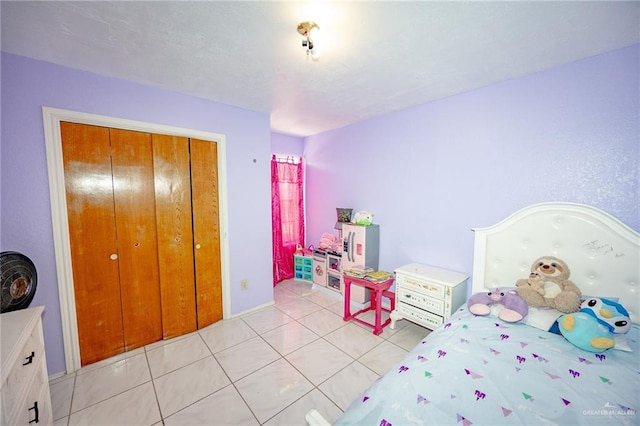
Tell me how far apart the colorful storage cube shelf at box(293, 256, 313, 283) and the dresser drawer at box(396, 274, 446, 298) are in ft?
5.85

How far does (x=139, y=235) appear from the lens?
2318 millimetres

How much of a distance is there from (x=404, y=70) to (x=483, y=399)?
2142 millimetres

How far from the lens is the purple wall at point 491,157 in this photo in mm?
1725

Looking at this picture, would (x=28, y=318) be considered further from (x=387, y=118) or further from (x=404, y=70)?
(x=387, y=118)

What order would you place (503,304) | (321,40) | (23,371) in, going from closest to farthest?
1. (23,371)
2. (321,40)
3. (503,304)

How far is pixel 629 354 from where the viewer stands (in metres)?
1.38

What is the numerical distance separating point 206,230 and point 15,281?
1.40 metres

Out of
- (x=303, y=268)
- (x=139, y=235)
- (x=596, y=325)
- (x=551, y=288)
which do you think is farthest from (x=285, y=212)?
(x=596, y=325)

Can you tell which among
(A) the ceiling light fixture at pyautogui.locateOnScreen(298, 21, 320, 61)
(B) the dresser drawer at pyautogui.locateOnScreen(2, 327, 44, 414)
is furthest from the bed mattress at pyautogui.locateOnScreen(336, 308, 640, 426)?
(A) the ceiling light fixture at pyautogui.locateOnScreen(298, 21, 320, 61)

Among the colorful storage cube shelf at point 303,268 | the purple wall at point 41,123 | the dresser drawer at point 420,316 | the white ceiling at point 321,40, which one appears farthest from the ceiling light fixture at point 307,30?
the colorful storage cube shelf at point 303,268

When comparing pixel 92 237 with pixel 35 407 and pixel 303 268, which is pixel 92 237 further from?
pixel 303 268

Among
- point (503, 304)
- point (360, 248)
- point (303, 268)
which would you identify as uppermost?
point (360, 248)

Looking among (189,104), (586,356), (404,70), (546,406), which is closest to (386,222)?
(404,70)

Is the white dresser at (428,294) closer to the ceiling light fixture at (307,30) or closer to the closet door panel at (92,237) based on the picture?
the ceiling light fixture at (307,30)
